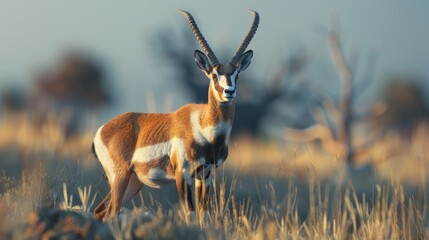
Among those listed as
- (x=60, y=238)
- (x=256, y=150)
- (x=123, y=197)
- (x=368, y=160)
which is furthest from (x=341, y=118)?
(x=60, y=238)

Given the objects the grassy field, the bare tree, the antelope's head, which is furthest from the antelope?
the bare tree

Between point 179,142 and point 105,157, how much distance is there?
891mm

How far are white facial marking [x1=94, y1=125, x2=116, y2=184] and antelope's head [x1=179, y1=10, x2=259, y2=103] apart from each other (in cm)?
114

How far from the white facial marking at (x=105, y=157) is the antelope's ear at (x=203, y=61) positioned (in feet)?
3.70

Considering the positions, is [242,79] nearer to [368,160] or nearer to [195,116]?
[368,160]

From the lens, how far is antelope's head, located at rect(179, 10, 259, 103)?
6430 millimetres

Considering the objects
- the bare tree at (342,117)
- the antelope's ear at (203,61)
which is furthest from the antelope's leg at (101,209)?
the bare tree at (342,117)

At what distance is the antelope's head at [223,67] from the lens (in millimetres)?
6430

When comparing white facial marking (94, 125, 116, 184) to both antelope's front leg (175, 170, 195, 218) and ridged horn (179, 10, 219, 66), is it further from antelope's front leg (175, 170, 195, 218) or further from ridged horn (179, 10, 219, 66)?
ridged horn (179, 10, 219, 66)

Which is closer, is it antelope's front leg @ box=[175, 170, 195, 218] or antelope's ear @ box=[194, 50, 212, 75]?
antelope's front leg @ box=[175, 170, 195, 218]

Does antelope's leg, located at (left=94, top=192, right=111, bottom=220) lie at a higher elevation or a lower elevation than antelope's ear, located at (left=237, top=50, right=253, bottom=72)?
lower

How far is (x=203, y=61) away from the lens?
699 centimetres

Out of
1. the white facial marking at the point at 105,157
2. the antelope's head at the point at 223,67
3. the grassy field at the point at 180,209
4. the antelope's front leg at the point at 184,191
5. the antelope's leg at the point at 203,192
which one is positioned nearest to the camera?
the grassy field at the point at 180,209

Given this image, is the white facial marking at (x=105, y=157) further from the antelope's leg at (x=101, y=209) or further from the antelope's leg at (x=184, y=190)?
the antelope's leg at (x=184, y=190)
